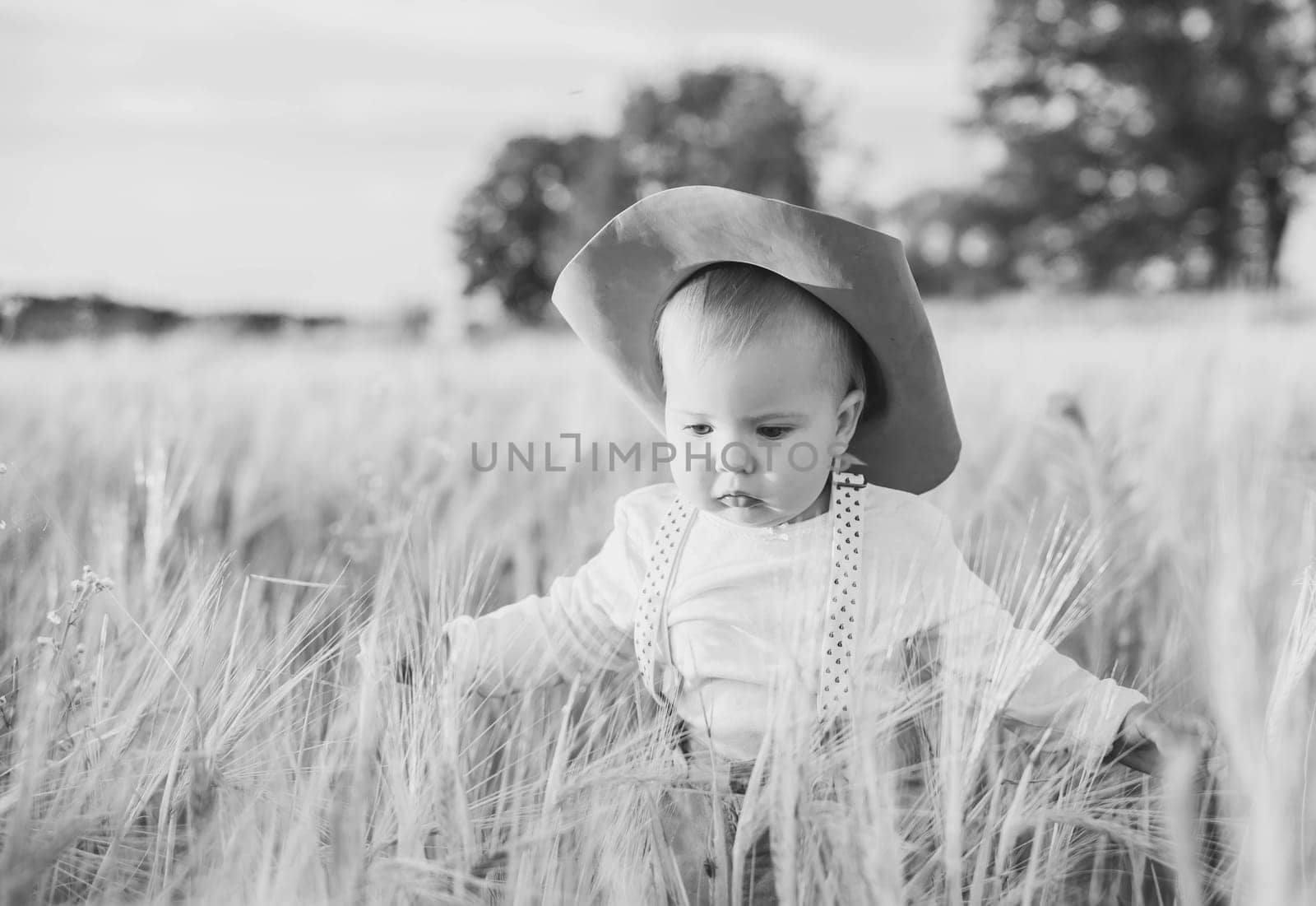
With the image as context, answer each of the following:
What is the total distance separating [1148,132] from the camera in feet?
73.4

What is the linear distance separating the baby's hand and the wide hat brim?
419 mm

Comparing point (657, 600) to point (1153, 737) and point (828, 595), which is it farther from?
point (1153, 737)

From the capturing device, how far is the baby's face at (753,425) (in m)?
1.19

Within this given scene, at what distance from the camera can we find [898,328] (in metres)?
1.23

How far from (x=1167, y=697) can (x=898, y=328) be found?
646mm

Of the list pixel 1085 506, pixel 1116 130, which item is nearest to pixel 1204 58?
pixel 1116 130

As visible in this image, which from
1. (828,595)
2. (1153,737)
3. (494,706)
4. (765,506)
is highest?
(765,506)

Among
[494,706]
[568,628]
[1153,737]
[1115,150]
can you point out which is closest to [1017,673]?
[1153,737]

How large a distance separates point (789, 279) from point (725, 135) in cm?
2539

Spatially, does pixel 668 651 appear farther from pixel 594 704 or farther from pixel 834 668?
pixel 834 668

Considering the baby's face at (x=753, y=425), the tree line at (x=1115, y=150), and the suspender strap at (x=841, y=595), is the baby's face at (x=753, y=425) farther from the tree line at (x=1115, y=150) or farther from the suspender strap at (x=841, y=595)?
the tree line at (x=1115, y=150)

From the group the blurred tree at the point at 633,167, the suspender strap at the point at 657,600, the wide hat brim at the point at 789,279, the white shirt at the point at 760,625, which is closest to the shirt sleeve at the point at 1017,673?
the white shirt at the point at 760,625

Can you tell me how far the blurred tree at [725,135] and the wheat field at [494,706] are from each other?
20.9 metres

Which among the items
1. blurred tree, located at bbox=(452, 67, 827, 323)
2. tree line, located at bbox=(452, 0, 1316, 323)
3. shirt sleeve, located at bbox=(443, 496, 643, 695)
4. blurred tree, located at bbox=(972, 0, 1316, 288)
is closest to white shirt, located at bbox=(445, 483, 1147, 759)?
shirt sleeve, located at bbox=(443, 496, 643, 695)
